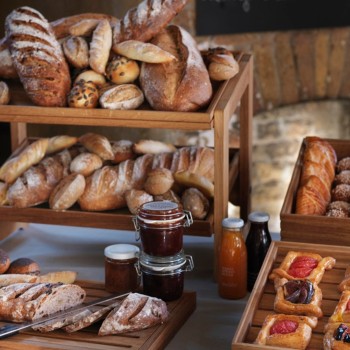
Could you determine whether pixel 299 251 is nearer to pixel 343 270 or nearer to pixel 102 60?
pixel 343 270

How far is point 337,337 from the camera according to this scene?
155cm

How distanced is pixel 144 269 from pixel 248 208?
67 centimetres

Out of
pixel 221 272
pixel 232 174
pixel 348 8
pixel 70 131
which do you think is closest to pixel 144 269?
pixel 221 272

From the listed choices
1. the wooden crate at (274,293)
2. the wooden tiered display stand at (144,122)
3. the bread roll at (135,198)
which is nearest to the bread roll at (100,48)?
the wooden tiered display stand at (144,122)

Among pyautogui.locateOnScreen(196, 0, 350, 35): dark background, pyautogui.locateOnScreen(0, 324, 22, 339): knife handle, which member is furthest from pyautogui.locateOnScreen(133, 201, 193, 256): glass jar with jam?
pyautogui.locateOnScreen(196, 0, 350, 35): dark background

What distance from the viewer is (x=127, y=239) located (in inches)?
99.8

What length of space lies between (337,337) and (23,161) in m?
1.19

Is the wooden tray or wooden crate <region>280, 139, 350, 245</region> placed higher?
wooden crate <region>280, 139, 350, 245</region>

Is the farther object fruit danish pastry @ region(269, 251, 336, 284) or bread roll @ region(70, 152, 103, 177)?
bread roll @ region(70, 152, 103, 177)

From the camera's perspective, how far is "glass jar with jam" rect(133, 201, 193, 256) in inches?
74.3

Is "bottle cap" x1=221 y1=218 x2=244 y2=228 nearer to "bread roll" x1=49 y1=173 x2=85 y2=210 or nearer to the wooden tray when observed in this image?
the wooden tray

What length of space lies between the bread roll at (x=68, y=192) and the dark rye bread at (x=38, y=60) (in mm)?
233

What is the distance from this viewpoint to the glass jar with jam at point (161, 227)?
1887 millimetres

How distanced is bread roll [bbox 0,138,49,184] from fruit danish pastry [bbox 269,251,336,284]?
0.88 metres
